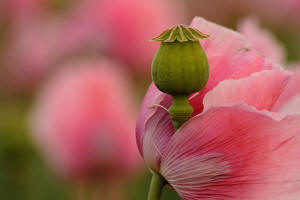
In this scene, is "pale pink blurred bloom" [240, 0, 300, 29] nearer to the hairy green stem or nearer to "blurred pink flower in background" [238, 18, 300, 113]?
"blurred pink flower in background" [238, 18, 300, 113]

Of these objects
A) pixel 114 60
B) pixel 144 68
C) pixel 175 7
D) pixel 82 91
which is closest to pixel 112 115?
pixel 82 91

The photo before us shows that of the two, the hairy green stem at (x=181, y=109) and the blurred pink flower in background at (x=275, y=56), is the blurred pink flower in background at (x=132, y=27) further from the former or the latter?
the hairy green stem at (x=181, y=109)

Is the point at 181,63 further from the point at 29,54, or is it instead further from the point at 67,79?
the point at 29,54

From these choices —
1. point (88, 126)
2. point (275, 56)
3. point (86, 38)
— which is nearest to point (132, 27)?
point (86, 38)

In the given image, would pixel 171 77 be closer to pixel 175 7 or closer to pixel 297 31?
pixel 175 7

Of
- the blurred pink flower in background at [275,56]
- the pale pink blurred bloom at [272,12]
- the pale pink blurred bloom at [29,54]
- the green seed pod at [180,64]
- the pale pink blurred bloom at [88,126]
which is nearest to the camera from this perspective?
the green seed pod at [180,64]

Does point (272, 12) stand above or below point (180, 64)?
below

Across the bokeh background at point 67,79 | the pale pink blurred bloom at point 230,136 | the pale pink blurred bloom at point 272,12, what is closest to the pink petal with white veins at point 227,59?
the pale pink blurred bloom at point 230,136
